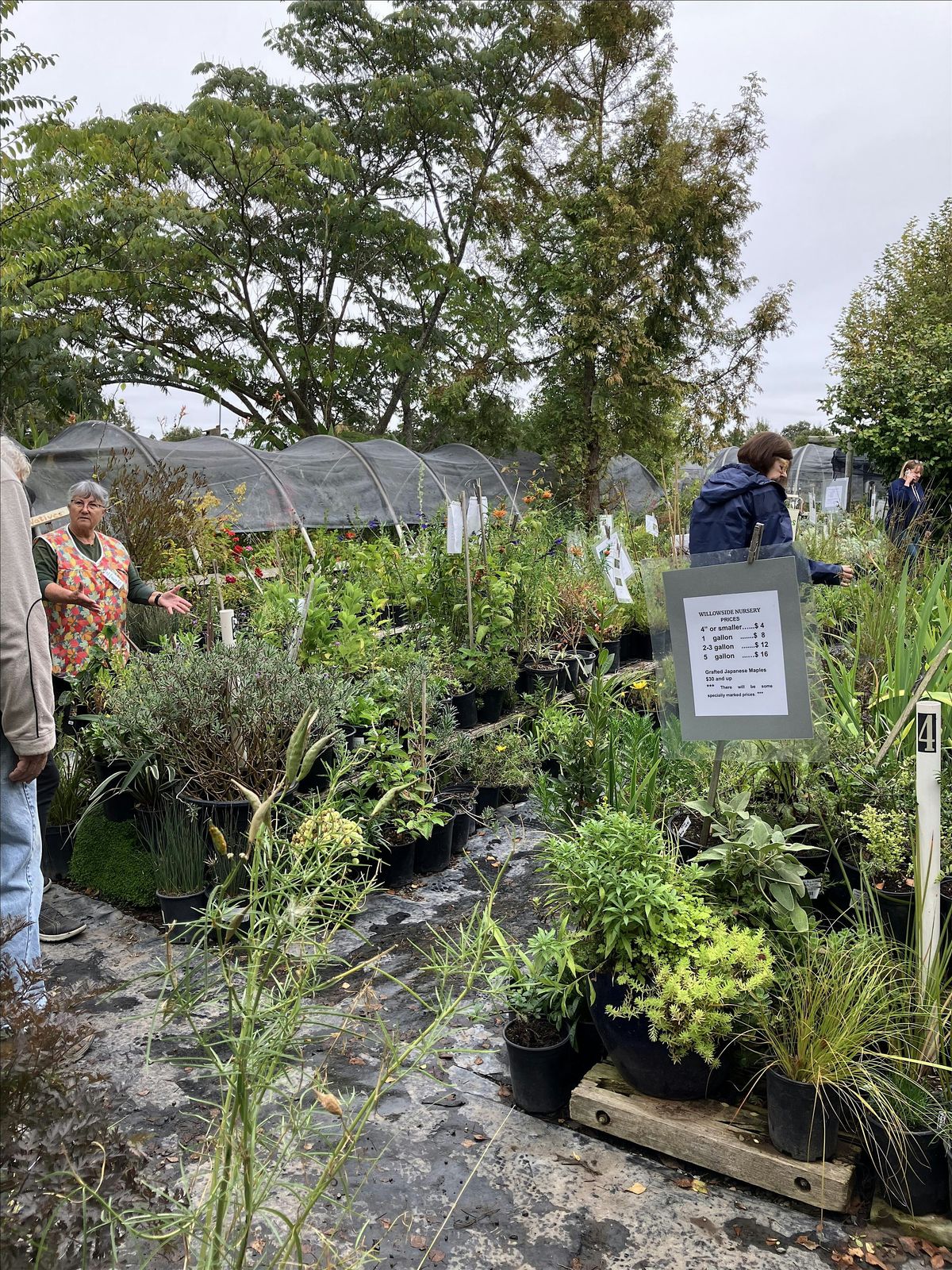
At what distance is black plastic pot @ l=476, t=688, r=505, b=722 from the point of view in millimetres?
5215

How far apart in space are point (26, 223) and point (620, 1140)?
11.1 meters

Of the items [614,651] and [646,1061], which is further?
[614,651]

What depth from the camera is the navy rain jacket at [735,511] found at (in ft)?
12.4

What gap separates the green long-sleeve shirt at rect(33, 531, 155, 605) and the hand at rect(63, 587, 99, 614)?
98mm

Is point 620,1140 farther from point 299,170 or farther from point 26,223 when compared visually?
point 299,170

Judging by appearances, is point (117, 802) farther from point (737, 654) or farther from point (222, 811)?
point (737, 654)

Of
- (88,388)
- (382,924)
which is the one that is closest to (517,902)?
(382,924)

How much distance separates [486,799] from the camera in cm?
455

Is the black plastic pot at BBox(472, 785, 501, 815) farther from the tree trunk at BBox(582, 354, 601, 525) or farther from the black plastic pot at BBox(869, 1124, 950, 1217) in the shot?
the tree trunk at BBox(582, 354, 601, 525)

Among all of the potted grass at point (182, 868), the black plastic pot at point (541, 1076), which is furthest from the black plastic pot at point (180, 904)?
the black plastic pot at point (541, 1076)

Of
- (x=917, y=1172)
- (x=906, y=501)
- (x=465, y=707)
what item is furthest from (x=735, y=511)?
(x=906, y=501)

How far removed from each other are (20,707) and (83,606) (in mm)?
1536

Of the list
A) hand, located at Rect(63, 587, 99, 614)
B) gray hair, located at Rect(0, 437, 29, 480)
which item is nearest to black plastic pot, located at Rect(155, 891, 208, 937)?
hand, located at Rect(63, 587, 99, 614)

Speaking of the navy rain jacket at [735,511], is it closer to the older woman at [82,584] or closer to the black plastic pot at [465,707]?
the black plastic pot at [465,707]
